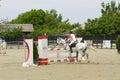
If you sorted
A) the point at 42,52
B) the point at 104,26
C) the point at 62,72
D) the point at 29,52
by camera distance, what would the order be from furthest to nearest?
1. the point at 104,26
2. the point at 42,52
3. the point at 29,52
4. the point at 62,72

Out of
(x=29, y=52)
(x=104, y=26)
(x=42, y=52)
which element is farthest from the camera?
(x=104, y=26)

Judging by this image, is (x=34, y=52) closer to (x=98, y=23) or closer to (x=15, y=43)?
(x=15, y=43)

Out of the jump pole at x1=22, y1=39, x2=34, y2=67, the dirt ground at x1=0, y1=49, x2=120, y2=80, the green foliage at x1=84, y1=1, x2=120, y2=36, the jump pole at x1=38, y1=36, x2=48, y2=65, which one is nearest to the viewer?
the dirt ground at x1=0, y1=49, x2=120, y2=80

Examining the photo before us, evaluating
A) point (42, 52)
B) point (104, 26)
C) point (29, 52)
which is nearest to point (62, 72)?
point (29, 52)

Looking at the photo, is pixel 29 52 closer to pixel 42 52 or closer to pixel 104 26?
pixel 42 52

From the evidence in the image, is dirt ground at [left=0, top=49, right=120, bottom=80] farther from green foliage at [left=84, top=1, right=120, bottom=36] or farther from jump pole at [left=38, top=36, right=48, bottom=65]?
green foliage at [left=84, top=1, right=120, bottom=36]

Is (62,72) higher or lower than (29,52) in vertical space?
lower

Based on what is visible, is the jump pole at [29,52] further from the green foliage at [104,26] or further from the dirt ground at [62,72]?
the green foliage at [104,26]

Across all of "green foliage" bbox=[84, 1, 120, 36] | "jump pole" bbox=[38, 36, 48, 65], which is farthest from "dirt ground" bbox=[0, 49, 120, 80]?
"green foliage" bbox=[84, 1, 120, 36]

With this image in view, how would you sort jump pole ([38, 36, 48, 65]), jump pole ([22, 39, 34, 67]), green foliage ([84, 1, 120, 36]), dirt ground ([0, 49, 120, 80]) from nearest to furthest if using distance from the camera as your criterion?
dirt ground ([0, 49, 120, 80]) < jump pole ([22, 39, 34, 67]) < jump pole ([38, 36, 48, 65]) < green foliage ([84, 1, 120, 36])

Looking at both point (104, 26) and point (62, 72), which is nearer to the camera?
point (62, 72)

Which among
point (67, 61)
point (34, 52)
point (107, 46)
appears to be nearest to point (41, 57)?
point (34, 52)

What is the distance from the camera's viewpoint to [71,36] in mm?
28031

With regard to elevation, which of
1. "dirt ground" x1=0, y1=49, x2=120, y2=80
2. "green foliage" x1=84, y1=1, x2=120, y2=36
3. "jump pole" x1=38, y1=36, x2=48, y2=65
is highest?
"green foliage" x1=84, y1=1, x2=120, y2=36
